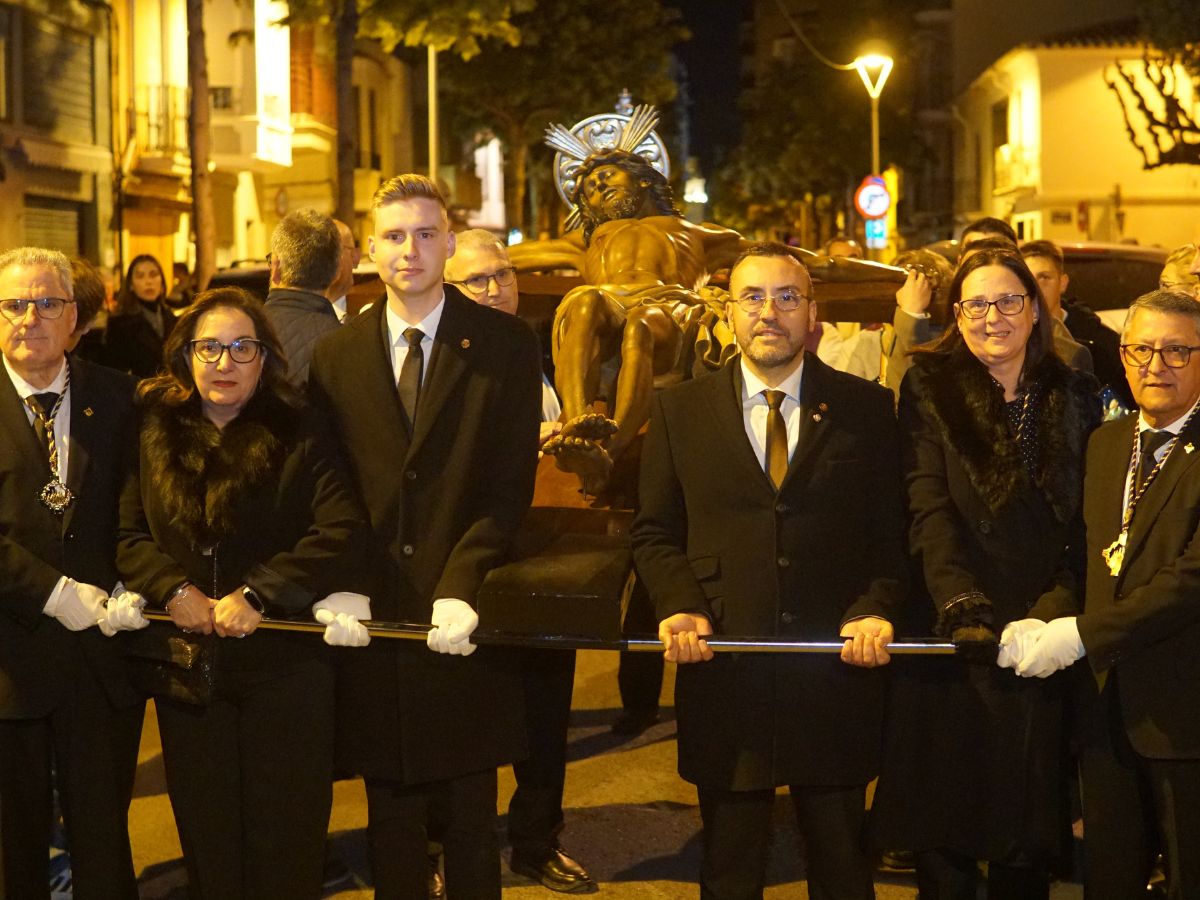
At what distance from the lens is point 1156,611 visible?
155 inches

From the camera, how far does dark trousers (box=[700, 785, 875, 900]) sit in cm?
410

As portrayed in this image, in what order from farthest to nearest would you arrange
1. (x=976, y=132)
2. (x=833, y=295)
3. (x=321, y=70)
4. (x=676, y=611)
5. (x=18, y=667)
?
(x=976, y=132)
(x=321, y=70)
(x=833, y=295)
(x=18, y=667)
(x=676, y=611)

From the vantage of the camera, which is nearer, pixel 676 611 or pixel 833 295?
pixel 676 611

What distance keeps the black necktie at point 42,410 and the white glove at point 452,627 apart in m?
1.20

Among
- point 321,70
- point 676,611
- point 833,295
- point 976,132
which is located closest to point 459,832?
point 676,611

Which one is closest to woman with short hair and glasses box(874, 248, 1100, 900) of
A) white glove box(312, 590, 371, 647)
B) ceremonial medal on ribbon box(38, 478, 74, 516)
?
white glove box(312, 590, 371, 647)

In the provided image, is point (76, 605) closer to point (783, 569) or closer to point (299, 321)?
point (299, 321)

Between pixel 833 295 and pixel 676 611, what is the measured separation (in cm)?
360

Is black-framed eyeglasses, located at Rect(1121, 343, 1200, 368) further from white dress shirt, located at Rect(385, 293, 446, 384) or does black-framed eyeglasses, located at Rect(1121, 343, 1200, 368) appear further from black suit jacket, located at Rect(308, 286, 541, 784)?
white dress shirt, located at Rect(385, 293, 446, 384)

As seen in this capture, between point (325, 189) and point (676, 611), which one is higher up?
point (325, 189)

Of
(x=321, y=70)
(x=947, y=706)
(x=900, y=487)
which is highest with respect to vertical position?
(x=321, y=70)

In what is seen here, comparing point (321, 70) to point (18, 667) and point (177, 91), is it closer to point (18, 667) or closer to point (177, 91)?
point (177, 91)

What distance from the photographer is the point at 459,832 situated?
14.0 feet

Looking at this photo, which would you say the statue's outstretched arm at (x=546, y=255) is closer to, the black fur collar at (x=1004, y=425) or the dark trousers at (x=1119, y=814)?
the black fur collar at (x=1004, y=425)
